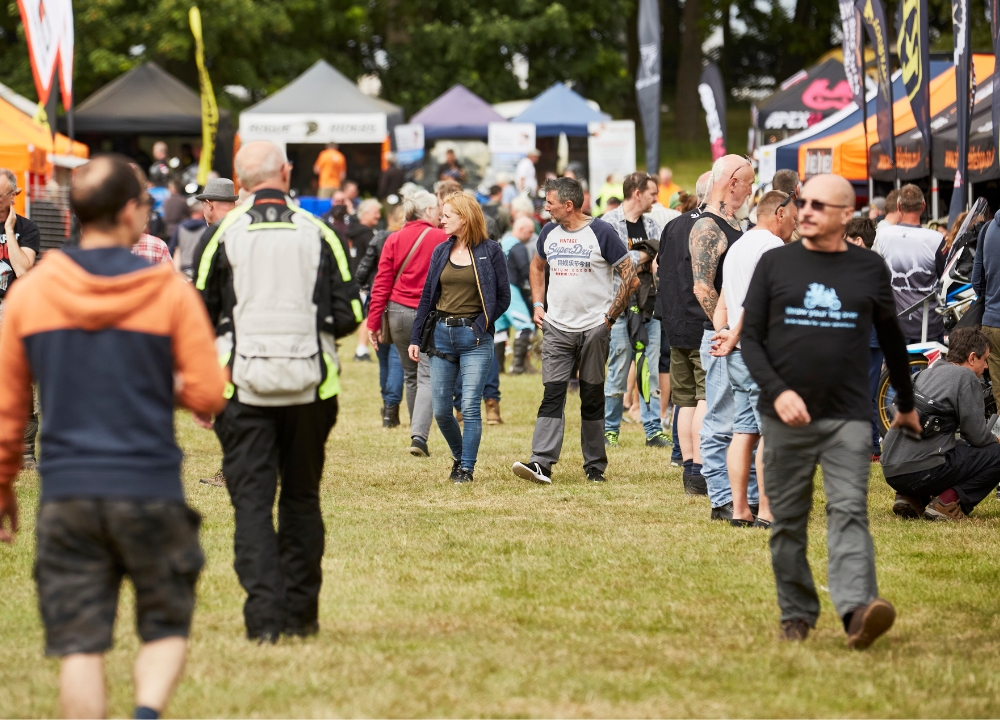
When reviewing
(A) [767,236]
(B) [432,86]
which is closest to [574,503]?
(A) [767,236]

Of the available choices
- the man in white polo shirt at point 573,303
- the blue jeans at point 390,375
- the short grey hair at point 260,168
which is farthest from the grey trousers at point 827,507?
the blue jeans at point 390,375

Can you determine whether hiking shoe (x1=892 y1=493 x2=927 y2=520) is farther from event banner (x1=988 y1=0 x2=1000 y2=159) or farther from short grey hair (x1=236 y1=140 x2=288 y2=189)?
short grey hair (x1=236 y1=140 x2=288 y2=189)

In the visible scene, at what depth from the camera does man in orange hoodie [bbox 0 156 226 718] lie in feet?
11.7

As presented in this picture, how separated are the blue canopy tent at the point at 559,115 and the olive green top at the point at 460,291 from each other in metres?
21.5

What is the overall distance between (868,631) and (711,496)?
2938mm

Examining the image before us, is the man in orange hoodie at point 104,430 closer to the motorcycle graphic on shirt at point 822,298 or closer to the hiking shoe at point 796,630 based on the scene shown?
the motorcycle graphic on shirt at point 822,298

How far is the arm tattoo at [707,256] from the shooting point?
7.74 metres

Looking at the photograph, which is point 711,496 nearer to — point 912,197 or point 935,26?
point 912,197

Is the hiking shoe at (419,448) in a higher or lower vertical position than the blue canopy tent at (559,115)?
lower

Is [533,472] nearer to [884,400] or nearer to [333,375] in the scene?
[884,400]

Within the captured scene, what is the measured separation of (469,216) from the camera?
9047mm

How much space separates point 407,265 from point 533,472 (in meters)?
2.26

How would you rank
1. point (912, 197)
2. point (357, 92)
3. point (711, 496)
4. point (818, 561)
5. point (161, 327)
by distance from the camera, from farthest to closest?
point (357, 92), point (912, 197), point (711, 496), point (818, 561), point (161, 327)

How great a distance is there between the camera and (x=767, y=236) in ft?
23.7
